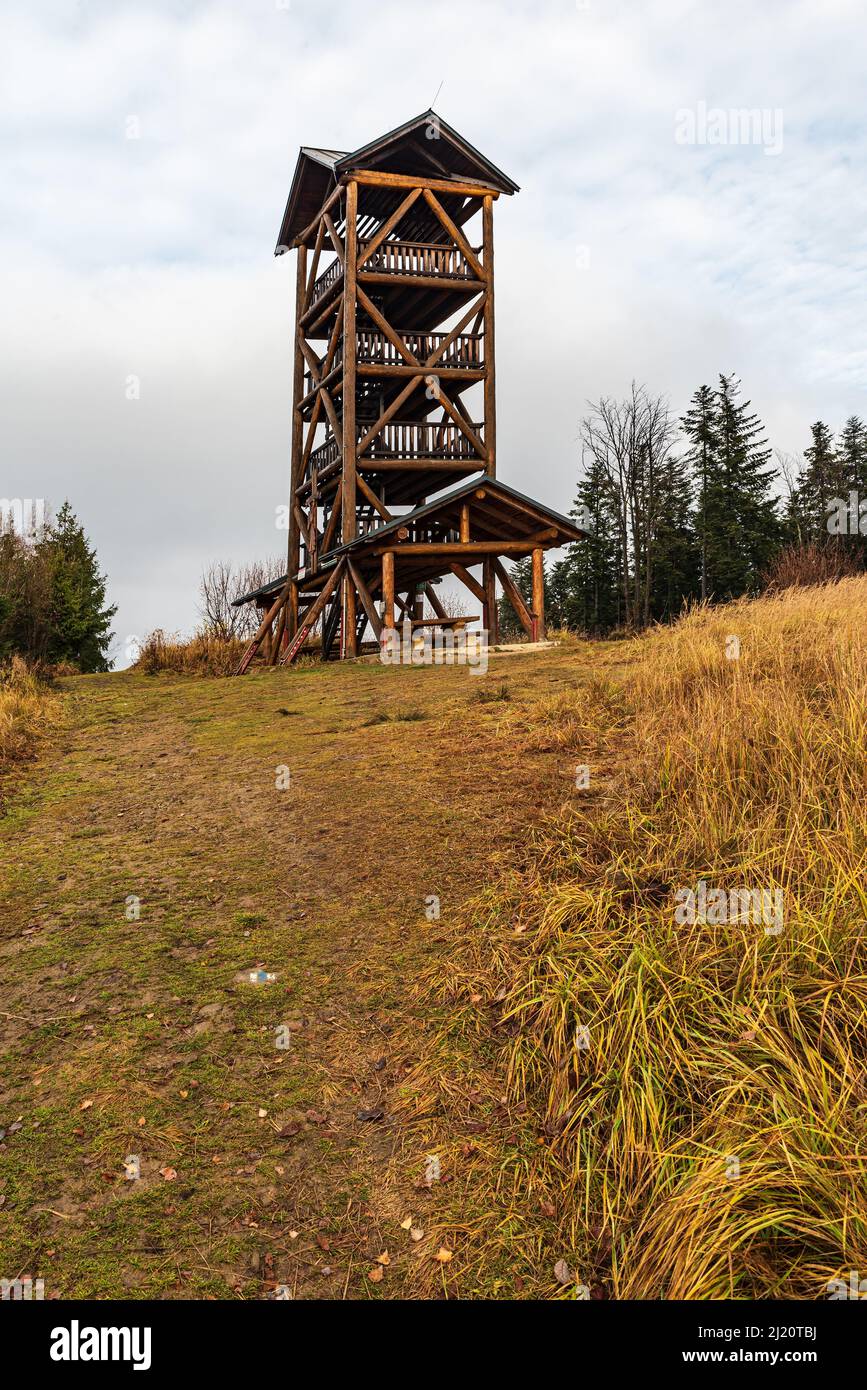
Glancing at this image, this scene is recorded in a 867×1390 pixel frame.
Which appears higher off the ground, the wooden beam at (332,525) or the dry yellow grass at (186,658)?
the wooden beam at (332,525)

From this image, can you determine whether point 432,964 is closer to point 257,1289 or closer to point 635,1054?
point 635,1054

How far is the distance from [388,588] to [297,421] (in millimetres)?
9643

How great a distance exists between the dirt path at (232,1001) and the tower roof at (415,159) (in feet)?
58.4

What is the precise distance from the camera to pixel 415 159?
866 inches

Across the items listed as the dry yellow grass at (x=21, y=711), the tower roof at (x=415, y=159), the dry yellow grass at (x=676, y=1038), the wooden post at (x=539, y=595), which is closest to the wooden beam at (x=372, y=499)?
the wooden post at (x=539, y=595)

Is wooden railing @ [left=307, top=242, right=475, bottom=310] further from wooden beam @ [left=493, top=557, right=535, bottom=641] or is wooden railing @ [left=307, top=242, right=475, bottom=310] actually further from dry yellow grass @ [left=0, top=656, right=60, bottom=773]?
dry yellow grass @ [left=0, top=656, right=60, bottom=773]

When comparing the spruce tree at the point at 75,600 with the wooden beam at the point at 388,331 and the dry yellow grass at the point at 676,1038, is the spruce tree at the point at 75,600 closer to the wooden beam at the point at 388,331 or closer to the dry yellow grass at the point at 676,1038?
the wooden beam at the point at 388,331

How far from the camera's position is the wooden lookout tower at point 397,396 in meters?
18.4

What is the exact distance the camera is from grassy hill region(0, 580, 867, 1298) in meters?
2.68

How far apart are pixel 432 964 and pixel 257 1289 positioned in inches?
69.1

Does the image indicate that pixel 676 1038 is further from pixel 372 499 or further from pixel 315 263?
pixel 315 263

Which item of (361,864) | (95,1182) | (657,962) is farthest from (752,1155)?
(361,864)

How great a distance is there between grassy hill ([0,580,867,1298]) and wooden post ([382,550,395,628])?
33.3ft

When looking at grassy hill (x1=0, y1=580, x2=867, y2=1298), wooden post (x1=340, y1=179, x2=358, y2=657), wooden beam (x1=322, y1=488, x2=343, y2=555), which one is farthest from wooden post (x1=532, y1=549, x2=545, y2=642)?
grassy hill (x1=0, y1=580, x2=867, y2=1298)
